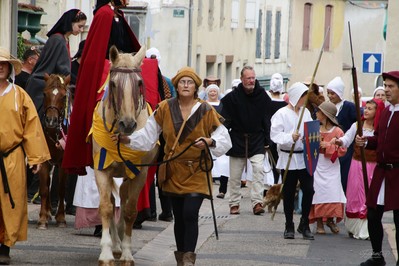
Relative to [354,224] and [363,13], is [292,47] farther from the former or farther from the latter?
[354,224]

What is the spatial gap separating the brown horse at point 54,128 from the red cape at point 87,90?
215 centimetres

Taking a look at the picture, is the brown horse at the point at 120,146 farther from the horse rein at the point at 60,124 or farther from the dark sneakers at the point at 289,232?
the dark sneakers at the point at 289,232

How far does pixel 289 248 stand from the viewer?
13914mm

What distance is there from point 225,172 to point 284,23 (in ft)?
106

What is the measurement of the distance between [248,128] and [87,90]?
21.1 ft

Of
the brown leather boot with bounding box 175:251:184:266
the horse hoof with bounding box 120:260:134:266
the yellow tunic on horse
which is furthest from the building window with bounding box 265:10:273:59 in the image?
the brown leather boot with bounding box 175:251:184:266

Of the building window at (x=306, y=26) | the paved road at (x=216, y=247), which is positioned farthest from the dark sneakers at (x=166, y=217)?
the building window at (x=306, y=26)

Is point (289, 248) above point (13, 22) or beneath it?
Answer: beneath

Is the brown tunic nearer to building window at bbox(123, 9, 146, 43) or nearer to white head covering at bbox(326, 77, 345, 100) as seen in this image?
white head covering at bbox(326, 77, 345, 100)

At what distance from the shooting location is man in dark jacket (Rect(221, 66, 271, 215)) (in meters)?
18.2

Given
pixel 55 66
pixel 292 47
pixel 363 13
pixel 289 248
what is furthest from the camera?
pixel 363 13

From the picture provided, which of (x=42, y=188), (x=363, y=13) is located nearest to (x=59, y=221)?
(x=42, y=188)

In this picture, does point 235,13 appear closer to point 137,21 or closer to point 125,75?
point 137,21

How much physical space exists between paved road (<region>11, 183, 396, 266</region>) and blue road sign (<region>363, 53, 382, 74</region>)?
14729 millimetres
